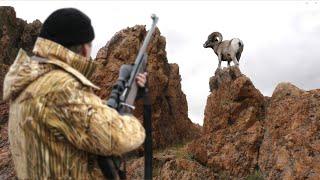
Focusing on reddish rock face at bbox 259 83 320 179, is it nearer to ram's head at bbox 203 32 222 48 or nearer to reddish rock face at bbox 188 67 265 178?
reddish rock face at bbox 188 67 265 178

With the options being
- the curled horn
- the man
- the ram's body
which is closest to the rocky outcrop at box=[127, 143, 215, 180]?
the ram's body

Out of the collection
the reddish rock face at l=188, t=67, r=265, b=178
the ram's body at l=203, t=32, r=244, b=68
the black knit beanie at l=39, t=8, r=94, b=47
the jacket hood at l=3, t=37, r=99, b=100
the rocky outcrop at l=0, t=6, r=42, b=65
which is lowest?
the jacket hood at l=3, t=37, r=99, b=100

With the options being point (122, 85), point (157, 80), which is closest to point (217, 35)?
point (157, 80)

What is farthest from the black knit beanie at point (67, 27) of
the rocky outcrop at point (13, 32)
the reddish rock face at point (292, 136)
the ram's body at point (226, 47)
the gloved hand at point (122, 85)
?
the rocky outcrop at point (13, 32)

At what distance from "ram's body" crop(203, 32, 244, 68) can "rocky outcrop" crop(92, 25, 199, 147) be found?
2.24 m

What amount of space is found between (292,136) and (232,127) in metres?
2.60

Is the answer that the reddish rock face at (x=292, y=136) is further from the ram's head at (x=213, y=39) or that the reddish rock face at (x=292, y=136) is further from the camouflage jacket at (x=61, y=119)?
the camouflage jacket at (x=61, y=119)

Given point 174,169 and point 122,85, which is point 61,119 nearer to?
point 122,85

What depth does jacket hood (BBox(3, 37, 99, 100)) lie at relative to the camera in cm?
345

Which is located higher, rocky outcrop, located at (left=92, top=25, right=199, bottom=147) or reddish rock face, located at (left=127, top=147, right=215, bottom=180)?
rocky outcrop, located at (left=92, top=25, right=199, bottom=147)

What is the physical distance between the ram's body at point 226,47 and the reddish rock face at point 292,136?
3717 mm

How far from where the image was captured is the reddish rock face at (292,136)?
675 inches

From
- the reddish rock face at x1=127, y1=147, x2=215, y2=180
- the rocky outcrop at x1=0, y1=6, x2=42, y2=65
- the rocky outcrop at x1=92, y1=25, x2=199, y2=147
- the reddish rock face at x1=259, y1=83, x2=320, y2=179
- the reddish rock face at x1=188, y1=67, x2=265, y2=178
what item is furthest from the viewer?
the rocky outcrop at x1=0, y1=6, x2=42, y2=65

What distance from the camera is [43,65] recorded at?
11.4ft
